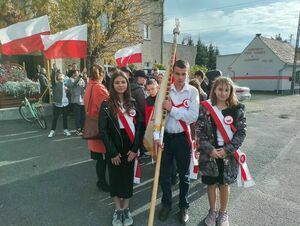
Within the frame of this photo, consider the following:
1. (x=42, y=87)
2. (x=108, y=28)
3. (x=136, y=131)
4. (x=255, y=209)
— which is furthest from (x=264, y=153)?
(x=108, y=28)

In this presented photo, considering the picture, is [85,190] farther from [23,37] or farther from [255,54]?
[255,54]

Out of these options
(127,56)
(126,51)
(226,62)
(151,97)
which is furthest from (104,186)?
(226,62)

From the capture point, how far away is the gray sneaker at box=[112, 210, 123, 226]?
12.1ft

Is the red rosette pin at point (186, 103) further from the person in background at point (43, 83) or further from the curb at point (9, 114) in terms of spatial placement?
the person in background at point (43, 83)

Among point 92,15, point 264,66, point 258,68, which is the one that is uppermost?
point 92,15

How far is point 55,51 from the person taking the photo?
8.48 m

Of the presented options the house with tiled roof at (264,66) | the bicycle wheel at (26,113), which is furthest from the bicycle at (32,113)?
the house with tiled roof at (264,66)

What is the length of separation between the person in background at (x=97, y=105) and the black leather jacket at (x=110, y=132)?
34.0 inches

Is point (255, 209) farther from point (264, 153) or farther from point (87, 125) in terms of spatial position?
point (264, 153)

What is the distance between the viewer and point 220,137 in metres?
3.56

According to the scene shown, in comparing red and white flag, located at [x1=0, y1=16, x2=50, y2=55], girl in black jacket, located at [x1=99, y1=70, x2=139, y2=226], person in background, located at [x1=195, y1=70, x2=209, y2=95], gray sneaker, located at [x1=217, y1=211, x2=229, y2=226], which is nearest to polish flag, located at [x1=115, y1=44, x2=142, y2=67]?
red and white flag, located at [x1=0, y1=16, x2=50, y2=55]

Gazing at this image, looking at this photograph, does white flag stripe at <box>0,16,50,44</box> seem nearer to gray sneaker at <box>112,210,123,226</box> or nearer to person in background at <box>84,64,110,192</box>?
person in background at <box>84,64,110,192</box>

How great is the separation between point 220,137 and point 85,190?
241 centimetres

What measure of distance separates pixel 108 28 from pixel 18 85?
489cm
